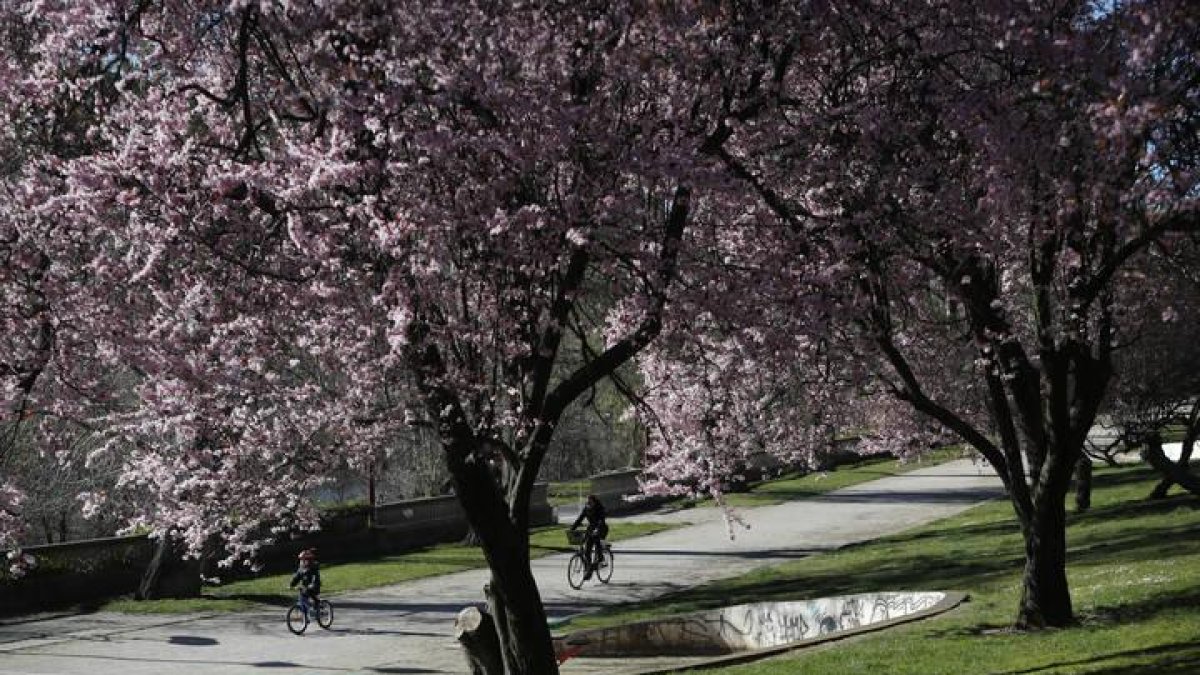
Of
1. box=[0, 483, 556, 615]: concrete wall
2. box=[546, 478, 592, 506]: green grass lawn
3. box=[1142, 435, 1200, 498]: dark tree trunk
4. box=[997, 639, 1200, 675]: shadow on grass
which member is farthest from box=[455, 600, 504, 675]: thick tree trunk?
box=[546, 478, 592, 506]: green grass lawn

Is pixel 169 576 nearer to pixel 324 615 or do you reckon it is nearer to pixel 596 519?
pixel 324 615

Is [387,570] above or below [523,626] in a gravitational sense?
above

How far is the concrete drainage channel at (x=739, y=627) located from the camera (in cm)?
1858

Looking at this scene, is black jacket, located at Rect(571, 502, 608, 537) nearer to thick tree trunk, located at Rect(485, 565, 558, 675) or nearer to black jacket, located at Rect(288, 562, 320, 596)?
black jacket, located at Rect(288, 562, 320, 596)

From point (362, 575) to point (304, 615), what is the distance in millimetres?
7384

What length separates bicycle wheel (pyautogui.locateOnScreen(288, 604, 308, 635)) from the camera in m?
22.3

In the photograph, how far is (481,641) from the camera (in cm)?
1207

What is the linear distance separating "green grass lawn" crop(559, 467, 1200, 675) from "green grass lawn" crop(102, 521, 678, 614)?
822 centimetres

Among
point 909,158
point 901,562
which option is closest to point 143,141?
point 909,158

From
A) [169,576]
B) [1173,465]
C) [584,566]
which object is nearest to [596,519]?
[584,566]

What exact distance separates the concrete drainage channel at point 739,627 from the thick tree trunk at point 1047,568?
3.50m

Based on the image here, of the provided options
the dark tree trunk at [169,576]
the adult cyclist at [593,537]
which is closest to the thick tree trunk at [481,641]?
the adult cyclist at [593,537]

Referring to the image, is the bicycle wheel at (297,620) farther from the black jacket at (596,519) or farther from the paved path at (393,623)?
the black jacket at (596,519)

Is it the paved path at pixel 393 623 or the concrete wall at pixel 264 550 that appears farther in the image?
the concrete wall at pixel 264 550
